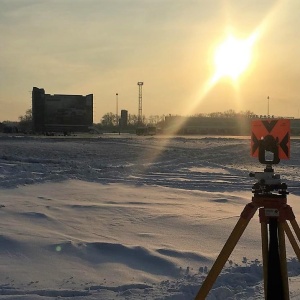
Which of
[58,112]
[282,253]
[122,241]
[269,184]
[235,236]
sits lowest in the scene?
[122,241]

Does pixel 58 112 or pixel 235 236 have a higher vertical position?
pixel 58 112

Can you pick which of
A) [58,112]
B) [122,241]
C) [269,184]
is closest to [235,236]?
[269,184]

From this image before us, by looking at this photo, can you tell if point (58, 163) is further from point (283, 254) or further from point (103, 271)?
point (283, 254)

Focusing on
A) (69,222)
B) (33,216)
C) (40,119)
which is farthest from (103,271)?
(40,119)

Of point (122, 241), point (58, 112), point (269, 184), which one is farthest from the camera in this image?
point (58, 112)

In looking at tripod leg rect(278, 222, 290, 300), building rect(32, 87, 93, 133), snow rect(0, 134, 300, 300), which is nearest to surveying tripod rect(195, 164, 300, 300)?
tripod leg rect(278, 222, 290, 300)

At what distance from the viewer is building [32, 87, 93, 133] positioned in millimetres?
66062

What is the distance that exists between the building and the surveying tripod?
208 feet

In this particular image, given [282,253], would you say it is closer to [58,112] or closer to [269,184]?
[269,184]

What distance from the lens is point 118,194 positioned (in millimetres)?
10375

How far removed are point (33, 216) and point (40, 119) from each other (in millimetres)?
60699

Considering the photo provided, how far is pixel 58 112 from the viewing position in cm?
6606

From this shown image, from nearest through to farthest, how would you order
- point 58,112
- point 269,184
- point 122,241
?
point 269,184
point 122,241
point 58,112

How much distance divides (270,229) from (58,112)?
64328 millimetres
